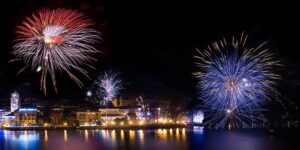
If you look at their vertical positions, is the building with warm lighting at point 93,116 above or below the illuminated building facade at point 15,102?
below

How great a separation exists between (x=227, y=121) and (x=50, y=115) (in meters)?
27.3

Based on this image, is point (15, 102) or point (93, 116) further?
point (15, 102)

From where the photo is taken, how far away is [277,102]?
229 ft

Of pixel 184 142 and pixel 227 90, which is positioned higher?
pixel 227 90

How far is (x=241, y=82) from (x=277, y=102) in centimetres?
3910

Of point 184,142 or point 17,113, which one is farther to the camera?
point 17,113

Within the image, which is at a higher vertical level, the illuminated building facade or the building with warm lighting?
the illuminated building facade

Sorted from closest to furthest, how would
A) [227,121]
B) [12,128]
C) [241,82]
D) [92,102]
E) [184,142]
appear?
[241,82] < [184,142] < [227,121] < [12,128] < [92,102]

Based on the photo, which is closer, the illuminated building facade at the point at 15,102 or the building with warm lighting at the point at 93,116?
the building with warm lighting at the point at 93,116

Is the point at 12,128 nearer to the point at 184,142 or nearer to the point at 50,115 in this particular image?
the point at 50,115

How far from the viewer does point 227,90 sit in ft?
110

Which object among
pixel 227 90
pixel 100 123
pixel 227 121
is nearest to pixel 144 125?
pixel 100 123

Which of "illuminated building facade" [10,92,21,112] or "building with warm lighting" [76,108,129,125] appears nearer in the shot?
"building with warm lighting" [76,108,129,125]

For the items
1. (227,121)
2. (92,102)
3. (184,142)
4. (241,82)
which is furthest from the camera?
(92,102)
